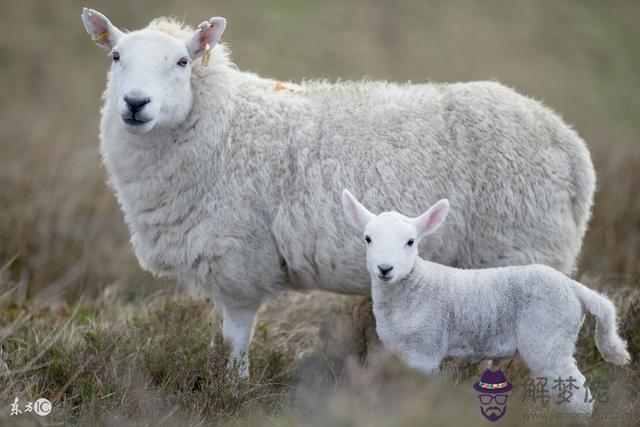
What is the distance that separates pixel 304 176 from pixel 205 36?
109cm

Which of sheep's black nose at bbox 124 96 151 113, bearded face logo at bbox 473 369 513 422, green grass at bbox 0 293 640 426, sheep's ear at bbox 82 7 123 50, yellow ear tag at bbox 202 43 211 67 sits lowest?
green grass at bbox 0 293 640 426

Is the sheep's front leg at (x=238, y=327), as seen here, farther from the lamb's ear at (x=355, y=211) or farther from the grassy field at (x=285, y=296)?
the lamb's ear at (x=355, y=211)

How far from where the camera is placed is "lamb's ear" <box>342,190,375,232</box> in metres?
4.39

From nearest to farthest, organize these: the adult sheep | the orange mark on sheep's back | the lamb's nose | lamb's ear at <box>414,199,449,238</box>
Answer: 1. the lamb's nose
2. lamb's ear at <box>414,199,449,238</box>
3. the adult sheep
4. the orange mark on sheep's back

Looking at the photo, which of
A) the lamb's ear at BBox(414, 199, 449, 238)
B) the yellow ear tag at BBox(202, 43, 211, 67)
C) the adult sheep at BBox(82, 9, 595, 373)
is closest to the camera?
the lamb's ear at BBox(414, 199, 449, 238)

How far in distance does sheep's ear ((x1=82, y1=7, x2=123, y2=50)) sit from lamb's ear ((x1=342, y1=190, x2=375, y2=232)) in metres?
1.91

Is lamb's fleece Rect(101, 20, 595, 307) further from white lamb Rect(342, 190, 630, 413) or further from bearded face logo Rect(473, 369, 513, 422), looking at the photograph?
bearded face logo Rect(473, 369, 513, 422)

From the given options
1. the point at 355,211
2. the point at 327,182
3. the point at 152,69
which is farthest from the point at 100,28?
the point at 355,211

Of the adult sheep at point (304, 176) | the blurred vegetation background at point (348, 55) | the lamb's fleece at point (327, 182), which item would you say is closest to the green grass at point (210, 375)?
the adult sheep at point (304, 176)

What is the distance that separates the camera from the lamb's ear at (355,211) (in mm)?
4387

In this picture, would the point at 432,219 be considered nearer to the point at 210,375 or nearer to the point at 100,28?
the point at 210,375

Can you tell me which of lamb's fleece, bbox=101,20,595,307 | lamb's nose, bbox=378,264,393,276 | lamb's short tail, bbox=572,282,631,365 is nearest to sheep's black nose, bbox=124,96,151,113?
lamb's fleece, bbox=101,20,595,307

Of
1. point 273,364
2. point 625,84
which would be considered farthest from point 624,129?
point 273,364

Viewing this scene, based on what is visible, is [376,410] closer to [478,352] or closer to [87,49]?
[478,352]
